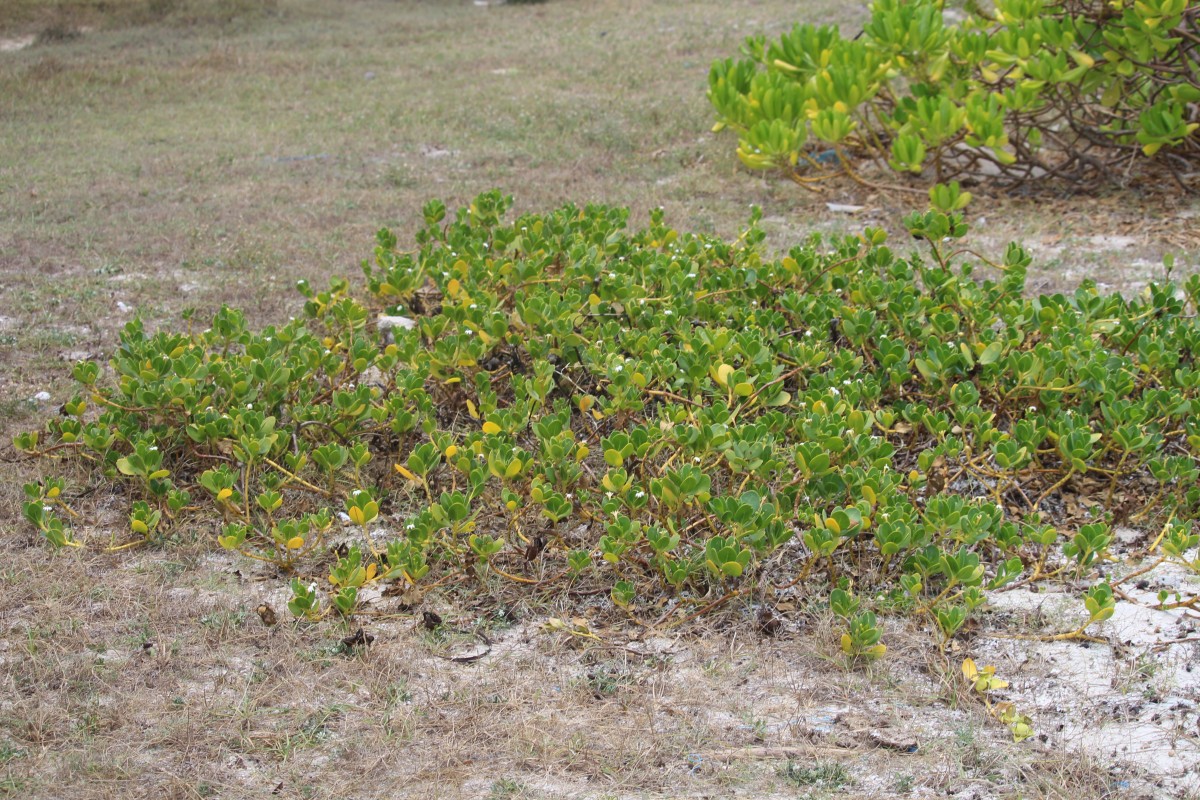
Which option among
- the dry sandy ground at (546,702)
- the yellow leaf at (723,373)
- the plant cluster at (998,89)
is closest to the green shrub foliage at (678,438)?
the yellow leaf at (723,373)

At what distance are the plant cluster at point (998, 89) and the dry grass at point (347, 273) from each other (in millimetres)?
433

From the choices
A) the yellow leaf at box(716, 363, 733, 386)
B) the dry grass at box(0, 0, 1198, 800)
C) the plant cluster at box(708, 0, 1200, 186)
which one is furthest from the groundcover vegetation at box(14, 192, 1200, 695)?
the plant cluster at box(708, 0, 1200, 186)

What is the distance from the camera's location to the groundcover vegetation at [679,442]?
2.97 metres

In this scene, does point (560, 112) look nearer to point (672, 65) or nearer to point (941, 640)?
point (672, 65)

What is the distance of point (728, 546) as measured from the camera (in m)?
2.83

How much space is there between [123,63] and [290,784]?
1076 centimetres

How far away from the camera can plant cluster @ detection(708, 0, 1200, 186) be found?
20.8 feet

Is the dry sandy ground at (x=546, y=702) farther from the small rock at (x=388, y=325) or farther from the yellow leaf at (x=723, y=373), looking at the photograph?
the small rock at (x=388, y=325)

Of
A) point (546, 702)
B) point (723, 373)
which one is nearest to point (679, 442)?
point (723, 373)

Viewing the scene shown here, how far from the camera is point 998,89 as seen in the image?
7043mm

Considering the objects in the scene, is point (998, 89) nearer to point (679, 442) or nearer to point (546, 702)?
point (679, 442)

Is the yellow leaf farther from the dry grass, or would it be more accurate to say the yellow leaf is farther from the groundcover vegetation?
the dry grass

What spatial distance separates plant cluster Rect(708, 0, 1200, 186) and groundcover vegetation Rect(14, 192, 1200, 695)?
2252 mm

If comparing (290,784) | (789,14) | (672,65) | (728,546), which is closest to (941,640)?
(728,546)
